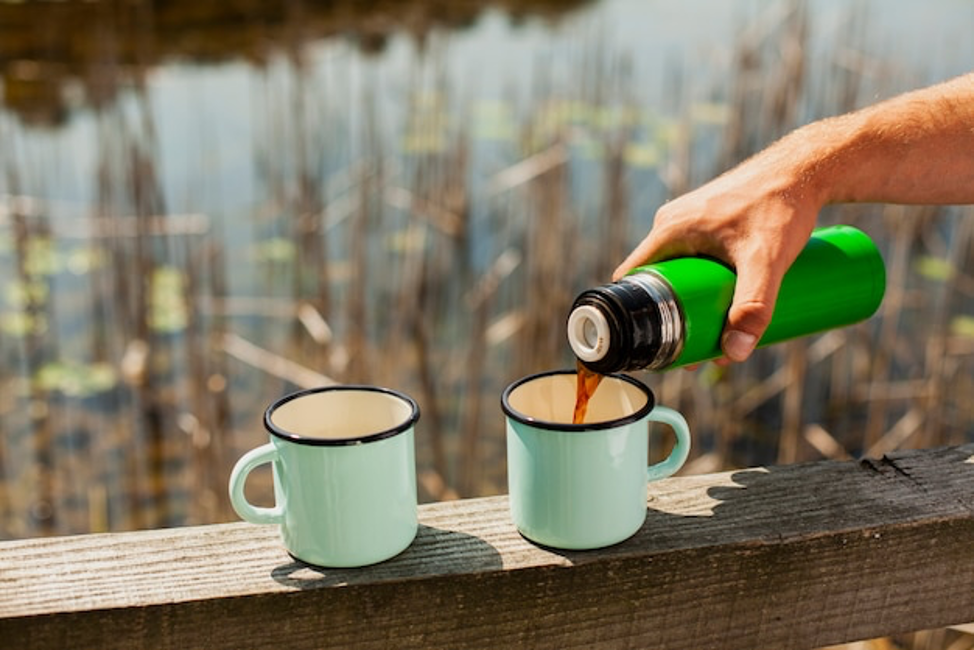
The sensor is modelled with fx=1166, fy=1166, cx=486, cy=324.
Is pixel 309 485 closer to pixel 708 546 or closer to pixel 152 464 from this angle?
pixel 708 546

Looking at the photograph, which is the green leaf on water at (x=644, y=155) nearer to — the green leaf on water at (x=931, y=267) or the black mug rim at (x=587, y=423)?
the green leaf on water at (x=931, y=267)

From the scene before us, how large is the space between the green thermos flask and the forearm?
5cm

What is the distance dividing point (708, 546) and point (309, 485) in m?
0.25

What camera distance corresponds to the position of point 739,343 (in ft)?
2.56

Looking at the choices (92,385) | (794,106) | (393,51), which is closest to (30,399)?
(92,385)

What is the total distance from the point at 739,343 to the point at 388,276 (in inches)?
117

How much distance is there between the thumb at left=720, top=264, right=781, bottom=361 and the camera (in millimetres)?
772

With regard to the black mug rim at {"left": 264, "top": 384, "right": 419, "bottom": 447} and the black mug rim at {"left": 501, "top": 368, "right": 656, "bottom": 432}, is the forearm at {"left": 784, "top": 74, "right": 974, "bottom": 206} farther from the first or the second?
the black mug rim at {"left": 264, "top": 384, "right": 419, "bottom": 447}

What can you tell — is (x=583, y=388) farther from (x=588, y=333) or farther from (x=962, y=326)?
(x=962, y=326)

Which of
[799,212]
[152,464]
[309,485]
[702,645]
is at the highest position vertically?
[799,212]

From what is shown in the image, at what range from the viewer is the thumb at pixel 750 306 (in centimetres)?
77

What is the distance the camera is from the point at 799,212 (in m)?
0.80

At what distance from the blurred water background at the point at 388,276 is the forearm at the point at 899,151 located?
68.4 inches

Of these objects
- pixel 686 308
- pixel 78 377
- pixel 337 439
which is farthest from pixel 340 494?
pixel 78 377
